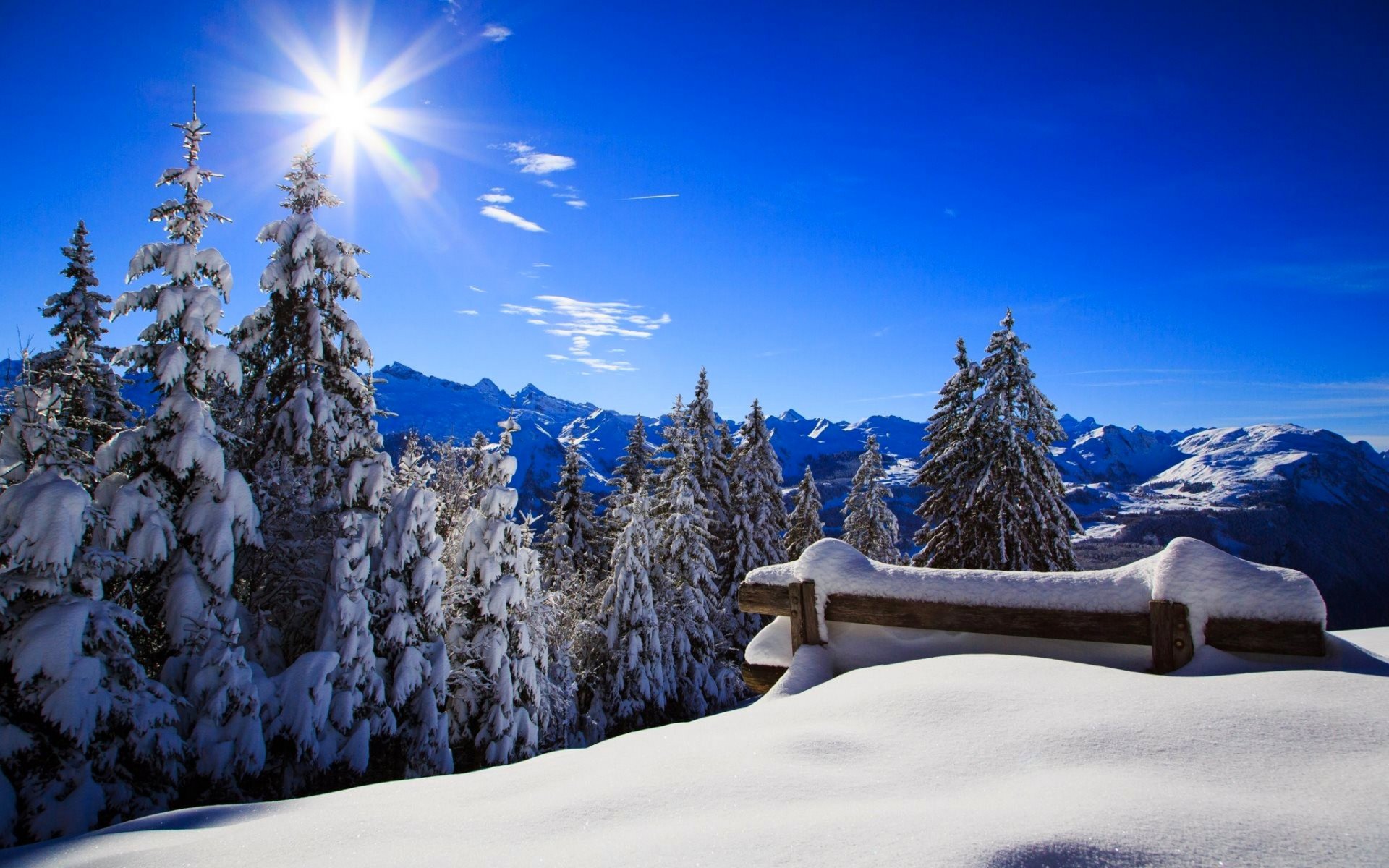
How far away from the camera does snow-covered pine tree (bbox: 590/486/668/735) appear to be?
23078 millimetres

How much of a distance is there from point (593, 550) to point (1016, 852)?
33.1m

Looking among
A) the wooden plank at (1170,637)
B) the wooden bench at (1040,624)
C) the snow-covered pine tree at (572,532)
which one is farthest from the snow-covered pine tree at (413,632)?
the snow-covered pine tree at (572,532)

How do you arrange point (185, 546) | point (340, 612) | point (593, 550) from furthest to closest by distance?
point (593, 550) → point (340, 612) → point (185, 546)

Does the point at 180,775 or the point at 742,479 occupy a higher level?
the point at 742,479

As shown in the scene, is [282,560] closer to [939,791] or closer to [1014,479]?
[939,791]

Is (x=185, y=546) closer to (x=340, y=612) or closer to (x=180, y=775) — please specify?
(x=340, y=612)

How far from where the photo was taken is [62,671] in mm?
8156

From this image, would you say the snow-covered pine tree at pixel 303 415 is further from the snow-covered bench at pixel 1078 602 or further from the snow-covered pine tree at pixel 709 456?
the snow-covered pine tree at pixel 709 456

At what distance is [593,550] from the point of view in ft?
112

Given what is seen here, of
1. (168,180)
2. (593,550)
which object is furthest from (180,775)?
(593,550)

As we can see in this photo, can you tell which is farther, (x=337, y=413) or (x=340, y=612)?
(x=337, y=413)

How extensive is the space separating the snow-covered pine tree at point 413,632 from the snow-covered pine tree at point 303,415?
733mm

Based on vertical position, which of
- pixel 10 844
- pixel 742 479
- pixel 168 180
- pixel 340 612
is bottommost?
pixel 10 844

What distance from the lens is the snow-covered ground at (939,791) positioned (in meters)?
2.13
